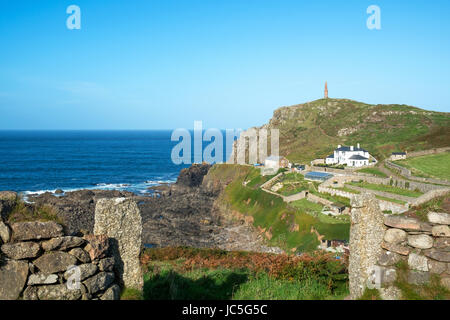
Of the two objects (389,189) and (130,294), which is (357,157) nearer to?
(389,189)

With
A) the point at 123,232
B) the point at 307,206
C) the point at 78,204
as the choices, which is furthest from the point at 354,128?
the point at 123,232

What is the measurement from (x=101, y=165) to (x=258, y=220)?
8546 cm

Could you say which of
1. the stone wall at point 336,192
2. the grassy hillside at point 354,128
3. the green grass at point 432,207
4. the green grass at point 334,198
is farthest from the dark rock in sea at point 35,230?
the grassy hillside at point 354,128

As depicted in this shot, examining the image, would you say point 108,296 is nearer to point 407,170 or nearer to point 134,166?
point 407,170

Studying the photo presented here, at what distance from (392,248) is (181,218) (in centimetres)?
5248

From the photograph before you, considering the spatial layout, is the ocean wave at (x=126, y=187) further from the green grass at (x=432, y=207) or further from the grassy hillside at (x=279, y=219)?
the green grass at (x=432, y=207)

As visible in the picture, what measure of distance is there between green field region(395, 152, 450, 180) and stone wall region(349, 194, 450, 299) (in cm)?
5255

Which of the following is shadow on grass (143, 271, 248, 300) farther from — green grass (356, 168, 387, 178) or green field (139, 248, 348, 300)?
green grass (356, 168, 387, 178)

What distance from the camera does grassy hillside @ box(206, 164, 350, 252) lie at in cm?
4022

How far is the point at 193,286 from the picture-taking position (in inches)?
482

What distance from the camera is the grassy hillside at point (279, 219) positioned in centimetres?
4022

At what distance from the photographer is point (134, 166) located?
12850 cm

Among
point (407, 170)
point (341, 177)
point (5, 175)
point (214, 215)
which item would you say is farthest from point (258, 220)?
point (5, 175)

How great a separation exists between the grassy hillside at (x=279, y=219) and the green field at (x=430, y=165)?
2331cm
